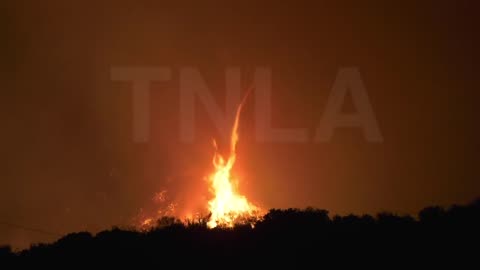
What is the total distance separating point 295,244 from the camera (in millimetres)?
21875

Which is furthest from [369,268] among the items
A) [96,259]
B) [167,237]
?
[96,259]

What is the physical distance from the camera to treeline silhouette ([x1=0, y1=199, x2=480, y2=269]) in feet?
66.4

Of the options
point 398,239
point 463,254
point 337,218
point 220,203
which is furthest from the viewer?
point 220,203

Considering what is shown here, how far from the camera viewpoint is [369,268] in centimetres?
1970

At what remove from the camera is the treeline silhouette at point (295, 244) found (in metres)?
20.2

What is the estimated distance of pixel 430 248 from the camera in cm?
2034

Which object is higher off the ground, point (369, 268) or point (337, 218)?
point (337, 218)

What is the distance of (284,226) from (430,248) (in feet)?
20.7

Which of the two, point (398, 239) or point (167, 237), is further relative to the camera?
point (167, 237)

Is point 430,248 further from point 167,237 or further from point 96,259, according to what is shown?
point 96,259

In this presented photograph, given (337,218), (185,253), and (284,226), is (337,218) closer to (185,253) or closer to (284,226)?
(284,226)

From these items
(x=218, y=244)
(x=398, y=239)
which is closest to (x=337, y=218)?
(x=398, y=239)

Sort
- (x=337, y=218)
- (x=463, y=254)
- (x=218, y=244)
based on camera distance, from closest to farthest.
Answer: (x=463, y=254) < (x=218, y=244) < (x=337, y=218)

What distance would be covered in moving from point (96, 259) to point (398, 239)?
42.1 ft
